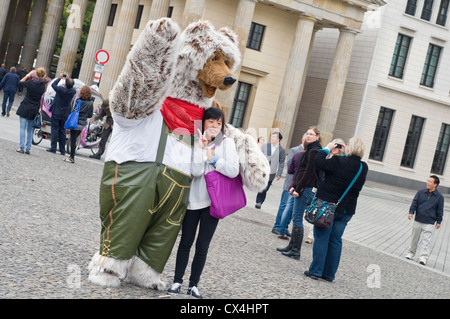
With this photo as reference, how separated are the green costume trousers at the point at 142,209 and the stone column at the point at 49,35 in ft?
125

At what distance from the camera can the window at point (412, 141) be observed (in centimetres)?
4003

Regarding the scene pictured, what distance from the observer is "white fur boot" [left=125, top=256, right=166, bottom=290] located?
530 centimetres

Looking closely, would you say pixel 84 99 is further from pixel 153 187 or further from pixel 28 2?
pixel 28 2

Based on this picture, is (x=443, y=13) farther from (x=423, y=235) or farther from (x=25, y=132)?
(x=25, y=132)

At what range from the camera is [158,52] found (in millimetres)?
4738

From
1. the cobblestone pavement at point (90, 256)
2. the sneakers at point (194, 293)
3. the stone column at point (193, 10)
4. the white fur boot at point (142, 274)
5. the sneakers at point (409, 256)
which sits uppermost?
the stone column at point (193, 10)

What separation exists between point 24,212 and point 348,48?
29404 millimetres

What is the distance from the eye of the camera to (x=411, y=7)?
1528 inches

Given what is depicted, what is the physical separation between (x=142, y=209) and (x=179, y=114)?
0.88 m

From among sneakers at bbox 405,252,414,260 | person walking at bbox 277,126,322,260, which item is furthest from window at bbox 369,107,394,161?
person walking at bbox 277,126,322,260

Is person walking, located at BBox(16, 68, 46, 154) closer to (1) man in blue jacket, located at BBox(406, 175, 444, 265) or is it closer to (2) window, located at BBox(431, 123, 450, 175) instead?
(1) man in blue jacket, located at BBox(406, 175, 444, 265)

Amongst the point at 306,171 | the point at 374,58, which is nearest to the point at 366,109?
the point at 374,58

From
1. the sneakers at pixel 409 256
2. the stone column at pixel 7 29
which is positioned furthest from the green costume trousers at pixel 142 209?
the stone column at pixel 7 29

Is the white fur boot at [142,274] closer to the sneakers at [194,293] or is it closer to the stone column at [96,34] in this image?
the sneakers at [194,293]
